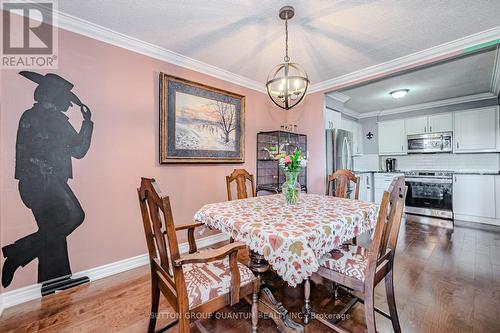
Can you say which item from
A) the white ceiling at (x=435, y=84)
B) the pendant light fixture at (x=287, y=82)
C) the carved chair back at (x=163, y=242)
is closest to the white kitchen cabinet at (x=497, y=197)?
the white ceiling at (x=435, y=84)

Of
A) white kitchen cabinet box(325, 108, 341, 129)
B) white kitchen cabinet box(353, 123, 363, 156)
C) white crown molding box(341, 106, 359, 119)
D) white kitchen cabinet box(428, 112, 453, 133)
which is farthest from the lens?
white kitchen cabinet box(353, 123, 363, 156)

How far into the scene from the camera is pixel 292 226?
1.31 metres

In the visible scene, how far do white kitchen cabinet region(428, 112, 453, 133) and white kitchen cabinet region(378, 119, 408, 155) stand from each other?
517mm

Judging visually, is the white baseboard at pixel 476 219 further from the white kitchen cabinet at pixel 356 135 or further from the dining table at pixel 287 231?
the dining table at pixel 287 231

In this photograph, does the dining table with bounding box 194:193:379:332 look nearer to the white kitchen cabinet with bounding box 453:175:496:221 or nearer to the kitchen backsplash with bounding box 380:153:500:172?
the white kitchen cabinet with bounding box 453:175:496:221

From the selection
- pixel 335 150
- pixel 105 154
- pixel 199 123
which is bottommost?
pixel 105 154

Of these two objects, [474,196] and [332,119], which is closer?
[474,196]

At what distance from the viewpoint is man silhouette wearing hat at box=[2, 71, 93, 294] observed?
1835 mm

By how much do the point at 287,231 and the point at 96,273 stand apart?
2.10 m

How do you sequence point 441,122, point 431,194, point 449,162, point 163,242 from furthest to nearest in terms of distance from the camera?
point 449,162, point 441,122, point 431,194, point 163,242

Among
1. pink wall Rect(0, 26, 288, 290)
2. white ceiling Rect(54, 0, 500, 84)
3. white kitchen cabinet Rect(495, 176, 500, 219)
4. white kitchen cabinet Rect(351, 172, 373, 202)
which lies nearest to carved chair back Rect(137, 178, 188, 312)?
pink wall Rect(0, 26, 288, 290)

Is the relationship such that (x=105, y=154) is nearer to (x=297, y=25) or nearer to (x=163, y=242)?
(x=163, y=242)

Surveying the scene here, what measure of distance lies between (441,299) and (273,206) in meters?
1.56

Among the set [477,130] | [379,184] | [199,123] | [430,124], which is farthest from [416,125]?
[199,123]
